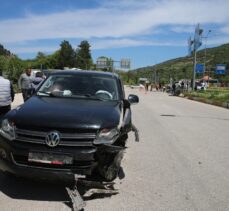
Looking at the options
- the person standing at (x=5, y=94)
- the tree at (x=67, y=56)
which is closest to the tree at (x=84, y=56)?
the tree at (x=67, y=56)

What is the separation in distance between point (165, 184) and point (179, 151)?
2.94m

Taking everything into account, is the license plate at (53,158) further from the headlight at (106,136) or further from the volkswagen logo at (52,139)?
the headlight at (106,136)

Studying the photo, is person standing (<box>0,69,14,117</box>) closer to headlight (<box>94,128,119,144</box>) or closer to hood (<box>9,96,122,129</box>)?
hood (<box>9,96,122,129</box>)

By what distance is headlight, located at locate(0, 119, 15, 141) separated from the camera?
564cm

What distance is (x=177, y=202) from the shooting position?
18.7 ft

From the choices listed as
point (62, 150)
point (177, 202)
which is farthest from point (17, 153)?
point (177, 202)

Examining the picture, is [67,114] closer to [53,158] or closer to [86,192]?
[53,158]

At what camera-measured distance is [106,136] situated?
5.64 meters

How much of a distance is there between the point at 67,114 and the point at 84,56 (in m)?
115

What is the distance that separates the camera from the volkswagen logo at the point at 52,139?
5.45 m

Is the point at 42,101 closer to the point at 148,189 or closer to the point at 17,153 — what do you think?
the point at 17,153

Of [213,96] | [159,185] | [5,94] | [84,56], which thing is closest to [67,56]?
[84,56]

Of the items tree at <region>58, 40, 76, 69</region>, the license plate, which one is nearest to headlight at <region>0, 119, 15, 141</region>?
the license plate

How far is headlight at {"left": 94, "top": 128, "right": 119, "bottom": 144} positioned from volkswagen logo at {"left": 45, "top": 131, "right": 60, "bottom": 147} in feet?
1.56
